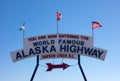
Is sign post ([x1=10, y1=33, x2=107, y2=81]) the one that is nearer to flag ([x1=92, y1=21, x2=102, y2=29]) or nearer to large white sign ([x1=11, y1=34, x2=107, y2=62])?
large white sign ([x1=11, y1=34, x2=107, y2=62])

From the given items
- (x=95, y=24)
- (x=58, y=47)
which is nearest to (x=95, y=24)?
(x=95, y=24)

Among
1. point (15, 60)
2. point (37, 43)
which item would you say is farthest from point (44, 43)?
point (15, 60)

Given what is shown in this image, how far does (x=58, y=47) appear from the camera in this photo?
112 feet

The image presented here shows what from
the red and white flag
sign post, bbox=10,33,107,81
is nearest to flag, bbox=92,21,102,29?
the red and white flag

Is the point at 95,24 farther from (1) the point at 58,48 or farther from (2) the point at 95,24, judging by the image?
(1) the point at 58,48

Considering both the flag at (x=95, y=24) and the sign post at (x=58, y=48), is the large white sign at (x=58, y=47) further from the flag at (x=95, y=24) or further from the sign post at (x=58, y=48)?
the flag at (x=95, y=24)

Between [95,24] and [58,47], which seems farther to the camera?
[95,24]

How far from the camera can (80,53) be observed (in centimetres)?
3450

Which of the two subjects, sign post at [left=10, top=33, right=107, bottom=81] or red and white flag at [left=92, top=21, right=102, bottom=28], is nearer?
sign post at [left=10, top=33, right=107, bottom=81]

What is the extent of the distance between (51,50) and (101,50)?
395 cm

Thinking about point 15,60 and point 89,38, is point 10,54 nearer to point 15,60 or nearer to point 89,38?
point 15,60

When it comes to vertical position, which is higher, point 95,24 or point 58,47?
point 95,24

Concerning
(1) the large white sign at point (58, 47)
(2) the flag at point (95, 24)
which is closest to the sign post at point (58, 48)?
(1) the large white sign at point (58, 47)

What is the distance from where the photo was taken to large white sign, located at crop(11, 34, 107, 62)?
34.2 m
